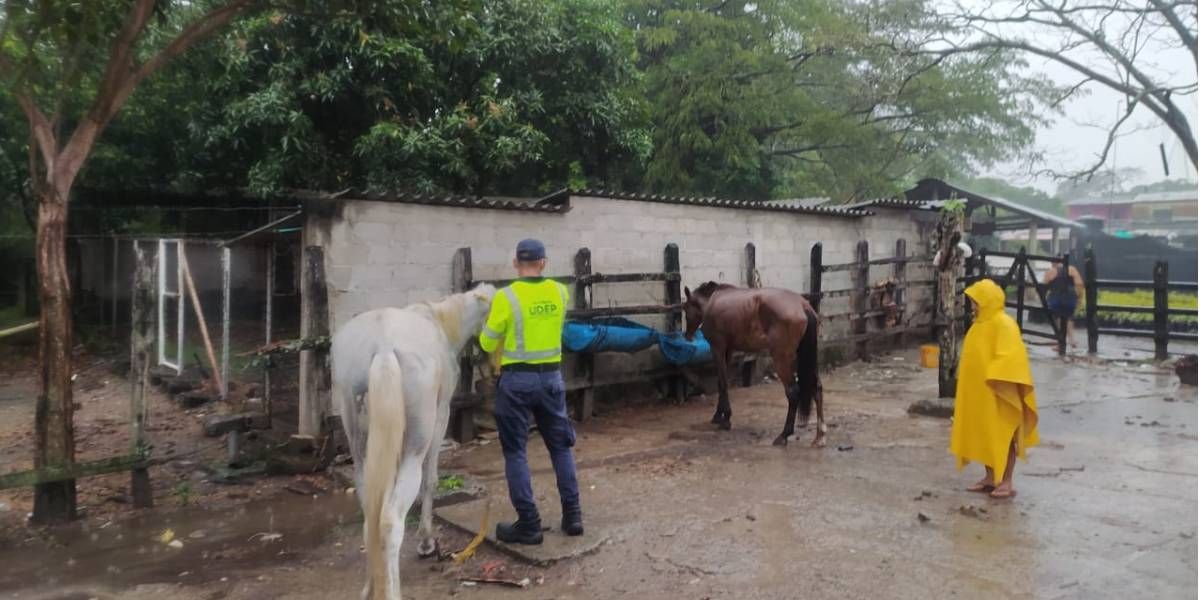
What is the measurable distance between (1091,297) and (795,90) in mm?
6909

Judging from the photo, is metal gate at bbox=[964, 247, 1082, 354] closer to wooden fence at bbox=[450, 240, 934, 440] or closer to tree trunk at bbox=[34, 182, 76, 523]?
wooden fence at bbox=[450, 240, 934, 440]

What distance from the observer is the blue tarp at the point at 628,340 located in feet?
25.3

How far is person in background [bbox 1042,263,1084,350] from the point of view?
41.5 ft

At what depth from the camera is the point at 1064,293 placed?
1269 cm

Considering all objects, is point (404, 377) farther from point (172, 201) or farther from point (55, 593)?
point (172, 201)

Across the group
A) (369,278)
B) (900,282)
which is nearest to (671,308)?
(369,278)

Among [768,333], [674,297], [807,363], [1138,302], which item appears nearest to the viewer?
[807,363]

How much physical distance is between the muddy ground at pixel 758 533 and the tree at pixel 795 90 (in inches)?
364

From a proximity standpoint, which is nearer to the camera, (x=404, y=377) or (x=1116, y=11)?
(x=404, y=377)

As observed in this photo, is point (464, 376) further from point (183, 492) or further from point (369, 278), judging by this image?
point (183, 492)

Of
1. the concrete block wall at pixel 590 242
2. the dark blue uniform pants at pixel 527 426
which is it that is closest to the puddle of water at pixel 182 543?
the dark blue uniform pants at pixel 527 426

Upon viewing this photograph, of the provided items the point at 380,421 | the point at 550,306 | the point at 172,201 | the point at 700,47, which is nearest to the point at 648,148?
the point at 700,47

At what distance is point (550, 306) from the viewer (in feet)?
14.8

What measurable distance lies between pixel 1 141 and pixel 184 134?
252 centimetres
